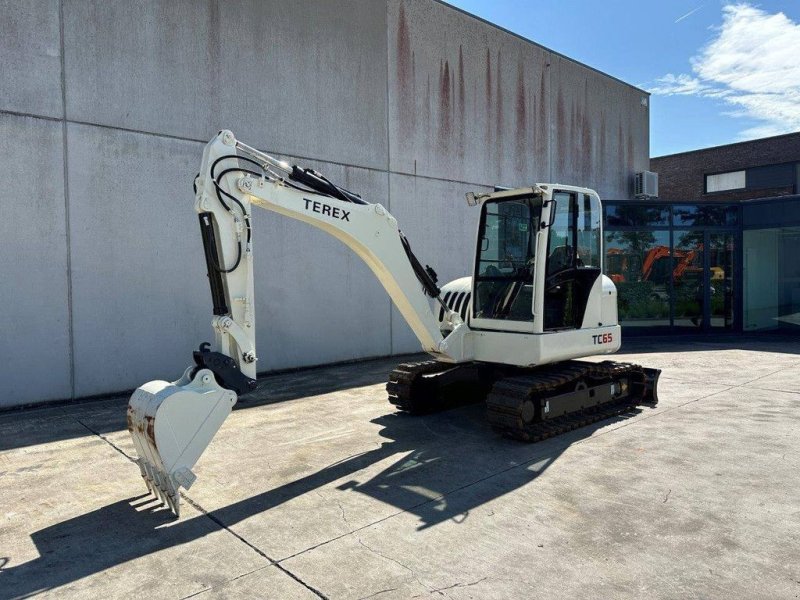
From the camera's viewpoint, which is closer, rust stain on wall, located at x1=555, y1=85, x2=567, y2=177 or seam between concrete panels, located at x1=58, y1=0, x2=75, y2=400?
seam between concrete panels, located at x1=58, y1=0, x2=75, y2=400

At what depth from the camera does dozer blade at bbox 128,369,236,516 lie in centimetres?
443

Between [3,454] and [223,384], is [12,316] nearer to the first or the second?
[3,454]

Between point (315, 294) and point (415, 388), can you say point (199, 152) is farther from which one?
point (415, 388)

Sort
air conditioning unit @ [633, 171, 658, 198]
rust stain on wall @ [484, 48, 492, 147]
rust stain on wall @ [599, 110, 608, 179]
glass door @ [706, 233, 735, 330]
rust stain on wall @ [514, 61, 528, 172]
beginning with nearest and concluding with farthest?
1. rust stain on wall @ [484, 48, 492, 147]
2. rust stain on wall @ [514, 61, 528, 172]
3. glass door @ [706, 233, 735, 330]
4. rust stain on wall @ [599, 110, 608, 179]
5. air conditioning unit @ [633, 171, 658, 198]

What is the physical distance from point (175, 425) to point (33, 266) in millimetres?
5199

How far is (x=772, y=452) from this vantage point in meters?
5.74

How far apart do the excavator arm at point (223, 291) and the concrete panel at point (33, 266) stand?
407 cm

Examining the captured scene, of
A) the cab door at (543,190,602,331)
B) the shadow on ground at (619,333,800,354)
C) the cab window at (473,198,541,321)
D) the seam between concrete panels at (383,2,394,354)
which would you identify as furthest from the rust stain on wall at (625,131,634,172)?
the cab window at (473,198,541,321)

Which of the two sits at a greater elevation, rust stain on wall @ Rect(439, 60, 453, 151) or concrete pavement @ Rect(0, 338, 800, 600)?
rust stain on wall @ Rect(439, 60, 453, 151)

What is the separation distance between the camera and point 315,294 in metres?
11.2

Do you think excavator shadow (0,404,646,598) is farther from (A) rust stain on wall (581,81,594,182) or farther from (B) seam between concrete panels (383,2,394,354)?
(A) rust stain on wall (581,81,594,182)

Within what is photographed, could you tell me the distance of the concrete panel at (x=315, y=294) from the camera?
10.6m

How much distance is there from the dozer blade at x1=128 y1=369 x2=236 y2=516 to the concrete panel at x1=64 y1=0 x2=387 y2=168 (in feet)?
19.2

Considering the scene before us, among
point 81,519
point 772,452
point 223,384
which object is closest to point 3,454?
point 81,519
